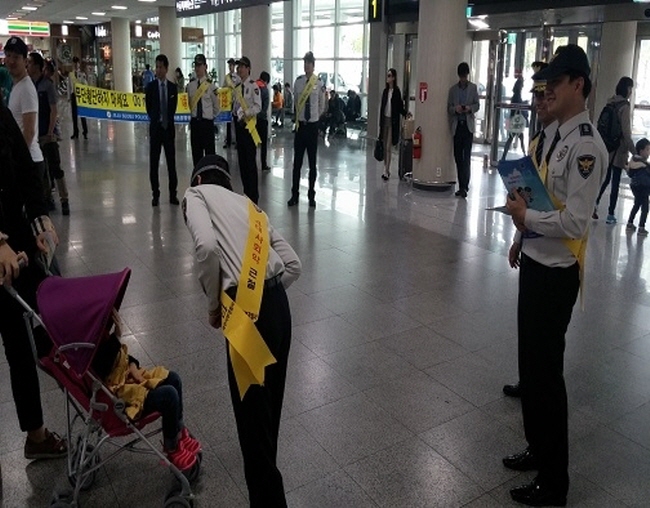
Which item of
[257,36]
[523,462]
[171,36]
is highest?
[171,36]

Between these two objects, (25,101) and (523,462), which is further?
(25,101)

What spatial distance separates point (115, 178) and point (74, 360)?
910 centimetres

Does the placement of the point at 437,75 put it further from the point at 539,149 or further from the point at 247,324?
the point at 247,324

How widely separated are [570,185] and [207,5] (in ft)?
33.6

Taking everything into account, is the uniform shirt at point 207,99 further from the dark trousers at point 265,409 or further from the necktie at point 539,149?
the dark trousers at point 265,409

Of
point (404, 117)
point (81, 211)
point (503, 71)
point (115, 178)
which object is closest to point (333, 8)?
point (503, 71)

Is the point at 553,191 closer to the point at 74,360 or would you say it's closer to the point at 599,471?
the point at 599,471

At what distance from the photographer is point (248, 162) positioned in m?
9.09

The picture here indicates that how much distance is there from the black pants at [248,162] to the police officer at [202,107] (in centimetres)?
88

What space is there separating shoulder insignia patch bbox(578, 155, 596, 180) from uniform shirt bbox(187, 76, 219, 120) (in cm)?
796

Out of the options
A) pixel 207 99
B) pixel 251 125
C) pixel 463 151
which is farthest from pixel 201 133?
pixel 463 151

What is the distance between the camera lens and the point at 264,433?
2396mm

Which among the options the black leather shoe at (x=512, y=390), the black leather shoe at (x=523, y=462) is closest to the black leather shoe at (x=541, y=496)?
the black leather shoe at (x=523, y=462)

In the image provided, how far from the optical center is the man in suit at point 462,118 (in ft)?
31.6
